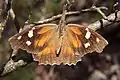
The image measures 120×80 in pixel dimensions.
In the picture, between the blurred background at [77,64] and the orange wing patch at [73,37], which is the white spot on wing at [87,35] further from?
the blurred background at [77,64]

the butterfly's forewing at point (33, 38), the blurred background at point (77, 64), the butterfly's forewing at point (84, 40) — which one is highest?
the butterfly's forewing at point (33, 38)

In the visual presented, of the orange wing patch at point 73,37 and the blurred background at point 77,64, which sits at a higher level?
the orange wing patch at point 73,37

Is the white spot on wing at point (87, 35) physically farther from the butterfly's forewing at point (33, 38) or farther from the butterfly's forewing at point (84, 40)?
the butterfly's forewing at point (33, 38)

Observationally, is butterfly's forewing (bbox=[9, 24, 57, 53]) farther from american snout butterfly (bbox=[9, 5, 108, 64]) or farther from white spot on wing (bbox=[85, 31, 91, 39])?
white spot on wing (bbox=[85, 31, 91, 39])

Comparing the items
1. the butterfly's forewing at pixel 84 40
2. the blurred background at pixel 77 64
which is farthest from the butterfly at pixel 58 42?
the blurred background at pixel 77 64

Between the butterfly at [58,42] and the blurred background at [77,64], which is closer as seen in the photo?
the butterfly at [58,42]

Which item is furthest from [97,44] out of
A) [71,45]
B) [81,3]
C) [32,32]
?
[81,3]

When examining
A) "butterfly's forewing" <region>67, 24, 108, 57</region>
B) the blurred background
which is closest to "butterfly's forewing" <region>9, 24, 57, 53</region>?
"butterfly's forewing" <region>67, 24, 108, 57</region>

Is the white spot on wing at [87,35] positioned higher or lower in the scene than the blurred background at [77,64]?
higher

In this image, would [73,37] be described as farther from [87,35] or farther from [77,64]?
[77,64]
